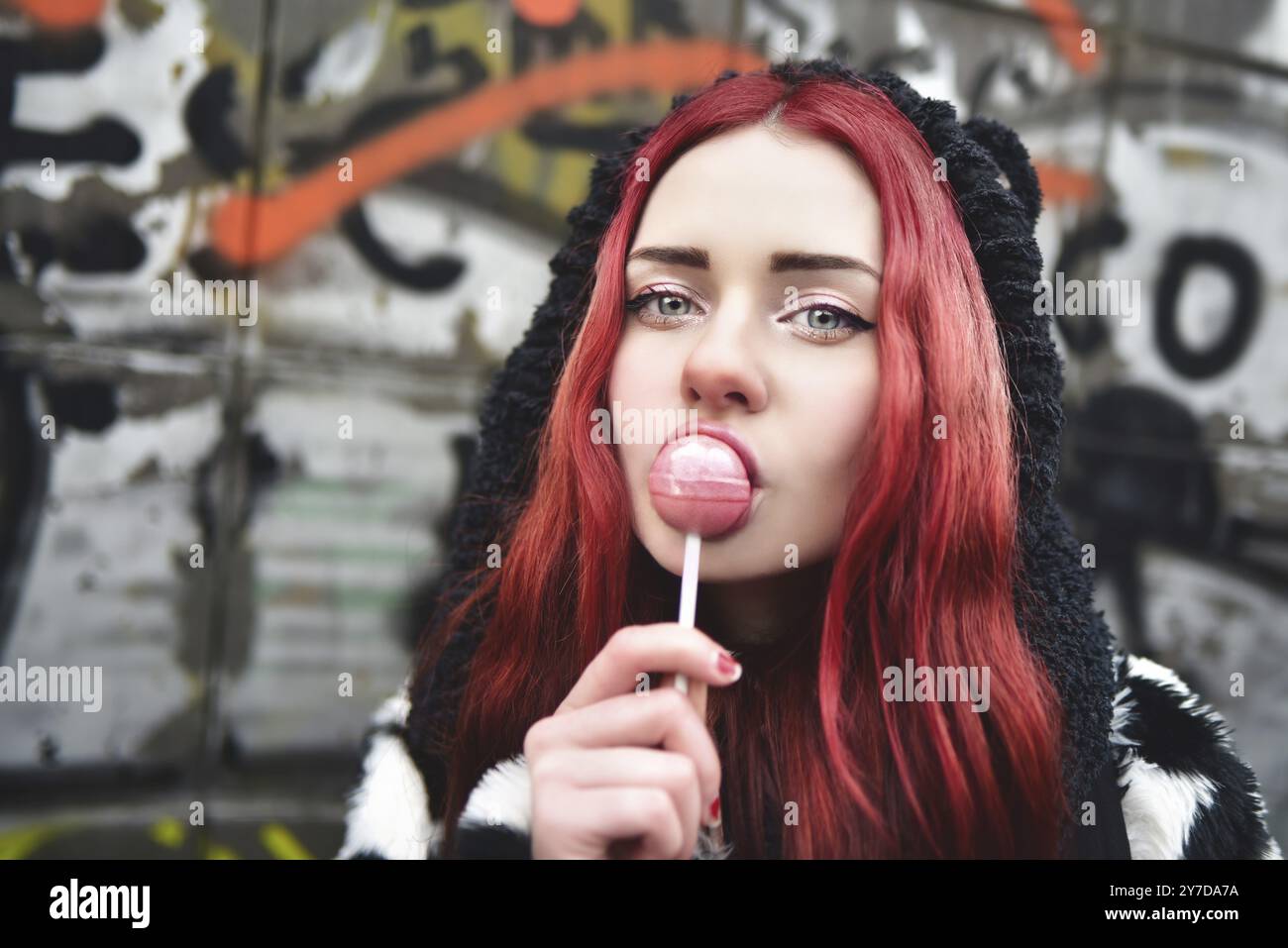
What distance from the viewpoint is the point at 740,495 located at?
110cm

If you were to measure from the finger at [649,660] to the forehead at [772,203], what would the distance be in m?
0.48

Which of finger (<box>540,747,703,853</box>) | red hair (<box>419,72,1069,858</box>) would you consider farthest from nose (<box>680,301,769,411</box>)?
finger (<box>540,747,703,853</box>)

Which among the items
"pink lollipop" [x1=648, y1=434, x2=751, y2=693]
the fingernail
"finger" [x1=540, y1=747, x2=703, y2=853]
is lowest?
"finger" [x1=540, y1=747, x2=703, y2=853]

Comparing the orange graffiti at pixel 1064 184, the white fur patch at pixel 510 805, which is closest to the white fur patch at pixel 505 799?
the white fur patch at pixel 510 805

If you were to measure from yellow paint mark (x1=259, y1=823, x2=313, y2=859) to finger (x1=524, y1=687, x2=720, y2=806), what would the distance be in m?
2.29

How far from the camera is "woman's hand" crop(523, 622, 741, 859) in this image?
92 centimetres

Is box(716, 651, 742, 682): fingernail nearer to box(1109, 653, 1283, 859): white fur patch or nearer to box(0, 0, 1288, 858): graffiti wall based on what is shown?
box(1109, 653, 1283, 859): white fur patch

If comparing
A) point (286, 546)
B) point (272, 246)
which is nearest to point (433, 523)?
point (286, 546)

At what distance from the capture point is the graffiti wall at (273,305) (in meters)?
2.72

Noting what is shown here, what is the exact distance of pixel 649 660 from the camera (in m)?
0.97

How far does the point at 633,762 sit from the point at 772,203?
691mm

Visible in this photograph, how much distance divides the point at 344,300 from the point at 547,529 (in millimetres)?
1791

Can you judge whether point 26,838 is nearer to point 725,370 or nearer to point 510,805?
point 510,805
